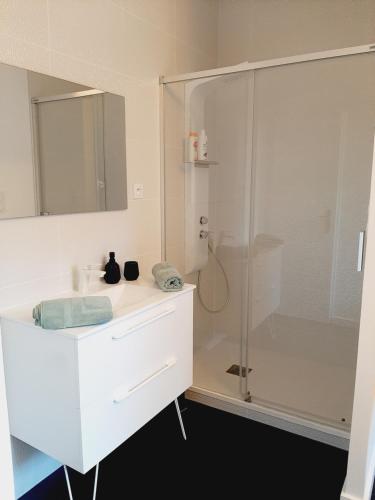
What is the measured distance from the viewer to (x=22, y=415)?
5.07 feet

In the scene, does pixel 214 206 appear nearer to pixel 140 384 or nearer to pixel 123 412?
pixel 140 384

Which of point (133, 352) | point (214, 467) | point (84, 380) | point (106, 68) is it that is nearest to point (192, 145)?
point (106, 68)

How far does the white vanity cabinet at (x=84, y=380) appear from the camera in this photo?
53.6 inches

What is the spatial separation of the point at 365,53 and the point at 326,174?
644 mm

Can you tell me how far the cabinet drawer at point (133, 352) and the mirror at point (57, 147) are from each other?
2.02 ft

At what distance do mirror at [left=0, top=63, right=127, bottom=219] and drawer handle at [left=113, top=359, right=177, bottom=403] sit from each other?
816mm

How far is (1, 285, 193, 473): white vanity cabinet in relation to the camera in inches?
53.6

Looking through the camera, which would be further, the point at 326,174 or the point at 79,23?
the point at 326,174

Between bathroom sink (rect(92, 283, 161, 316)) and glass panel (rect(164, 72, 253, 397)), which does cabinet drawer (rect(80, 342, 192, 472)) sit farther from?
glass panel (rect(164, 72, 253, 397))

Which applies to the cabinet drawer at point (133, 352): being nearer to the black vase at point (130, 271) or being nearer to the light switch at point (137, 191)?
the black vase at point (130, 271)

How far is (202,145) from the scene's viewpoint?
2.46m

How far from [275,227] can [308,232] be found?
0.20 m

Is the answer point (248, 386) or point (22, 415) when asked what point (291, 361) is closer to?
point (248, 386)

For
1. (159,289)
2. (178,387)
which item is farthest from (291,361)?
(159,289)
